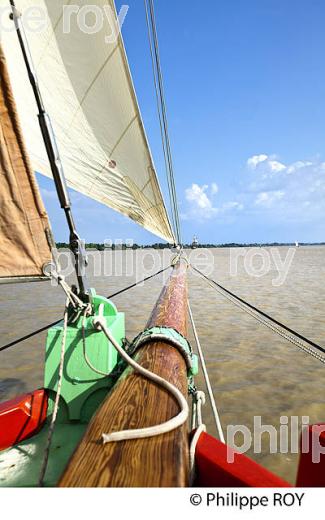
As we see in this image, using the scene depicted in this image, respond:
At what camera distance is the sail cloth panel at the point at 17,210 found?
177cm

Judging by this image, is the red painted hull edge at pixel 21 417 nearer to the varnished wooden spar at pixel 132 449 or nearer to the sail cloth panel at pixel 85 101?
the varnished wooden spar at pixel 132 449

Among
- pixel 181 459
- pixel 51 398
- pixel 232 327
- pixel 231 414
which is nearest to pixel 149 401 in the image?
pixel 181 459

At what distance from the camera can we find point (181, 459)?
1.13 metres

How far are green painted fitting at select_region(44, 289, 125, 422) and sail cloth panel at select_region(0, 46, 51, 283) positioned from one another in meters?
0.53

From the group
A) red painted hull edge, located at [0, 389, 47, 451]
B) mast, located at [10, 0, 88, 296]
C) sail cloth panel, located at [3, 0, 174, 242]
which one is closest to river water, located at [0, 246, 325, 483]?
red painted hull edge, located at [0, 389, 47, 451]

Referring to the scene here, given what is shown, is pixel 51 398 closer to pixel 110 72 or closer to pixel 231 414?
pixel 231 414

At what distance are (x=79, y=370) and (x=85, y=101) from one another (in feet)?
10.0

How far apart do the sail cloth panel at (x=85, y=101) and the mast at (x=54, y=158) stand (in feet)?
4.84

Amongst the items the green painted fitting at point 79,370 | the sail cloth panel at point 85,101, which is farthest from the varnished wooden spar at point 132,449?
the sail cloth panel at point 85,101

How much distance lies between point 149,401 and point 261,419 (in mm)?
2956

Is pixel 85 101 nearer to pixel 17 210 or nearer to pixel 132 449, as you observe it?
pixel 17 210

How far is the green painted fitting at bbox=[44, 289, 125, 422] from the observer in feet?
7.46

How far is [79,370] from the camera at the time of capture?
7.52 feet

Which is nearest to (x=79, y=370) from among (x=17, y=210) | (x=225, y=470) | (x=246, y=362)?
(x=17, y=210)
